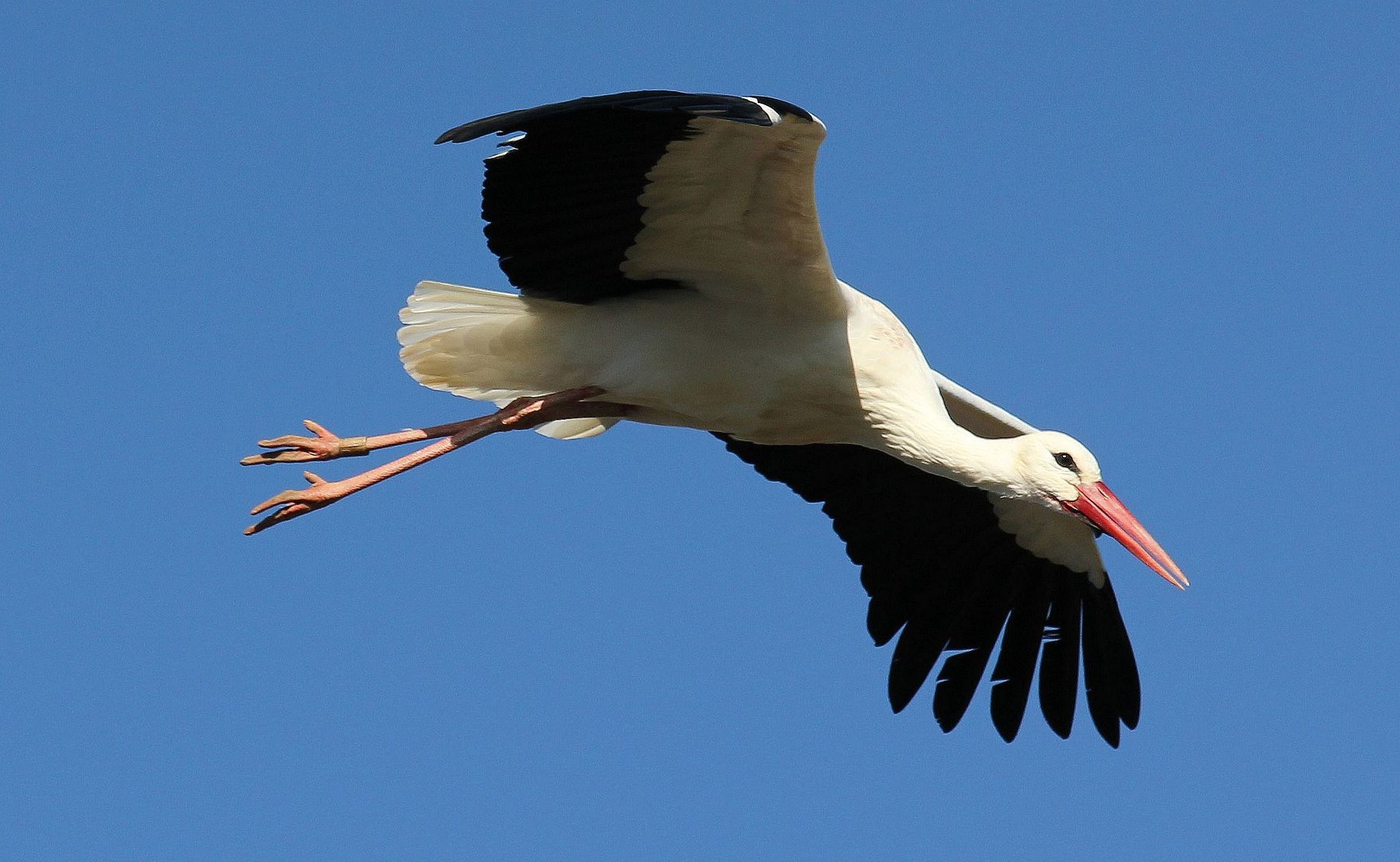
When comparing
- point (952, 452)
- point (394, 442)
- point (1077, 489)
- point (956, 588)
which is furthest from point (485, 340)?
point (956, 588)

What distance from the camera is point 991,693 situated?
9812 mm

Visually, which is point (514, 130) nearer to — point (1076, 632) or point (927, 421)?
point (927, 421)

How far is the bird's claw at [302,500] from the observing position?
25.7ft

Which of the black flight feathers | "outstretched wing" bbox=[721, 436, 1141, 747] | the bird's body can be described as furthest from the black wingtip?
"outstretched wing" bbox=[721, 436, 1141, 747]

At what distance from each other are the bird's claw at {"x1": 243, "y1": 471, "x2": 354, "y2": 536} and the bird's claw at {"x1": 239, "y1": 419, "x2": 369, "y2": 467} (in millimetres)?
88

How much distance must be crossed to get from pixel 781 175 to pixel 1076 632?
141 inches

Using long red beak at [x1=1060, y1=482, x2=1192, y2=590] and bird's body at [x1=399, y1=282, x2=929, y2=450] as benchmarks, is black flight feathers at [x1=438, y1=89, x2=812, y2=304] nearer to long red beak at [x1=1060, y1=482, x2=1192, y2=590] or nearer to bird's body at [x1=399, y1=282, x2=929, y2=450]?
bird's body at [x1=399, y1=282, x2=929, y2=450]

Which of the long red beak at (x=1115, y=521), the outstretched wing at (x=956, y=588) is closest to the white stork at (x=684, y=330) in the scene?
the long red beak at (x=1115, y=521)

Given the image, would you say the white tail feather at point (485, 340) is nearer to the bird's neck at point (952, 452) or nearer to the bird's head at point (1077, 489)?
the bird's neck at point (952, 452)

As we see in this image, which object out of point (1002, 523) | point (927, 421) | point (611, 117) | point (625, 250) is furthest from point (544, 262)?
point (1002, 523)

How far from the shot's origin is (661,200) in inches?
302

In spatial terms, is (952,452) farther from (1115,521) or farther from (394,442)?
(394,442)

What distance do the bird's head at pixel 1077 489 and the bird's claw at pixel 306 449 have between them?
9.28 feet

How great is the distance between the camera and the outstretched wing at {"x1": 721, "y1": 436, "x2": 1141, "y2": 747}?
384 inches
